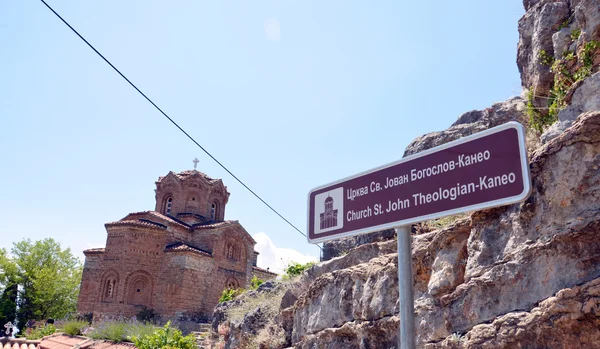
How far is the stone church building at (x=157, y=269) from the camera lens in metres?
23.8

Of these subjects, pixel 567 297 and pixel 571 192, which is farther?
pixel 571 192

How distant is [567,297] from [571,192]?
73 centimetres

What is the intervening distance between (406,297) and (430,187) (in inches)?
25.3

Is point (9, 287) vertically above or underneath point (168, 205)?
underneath

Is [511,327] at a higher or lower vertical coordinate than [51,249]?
lower

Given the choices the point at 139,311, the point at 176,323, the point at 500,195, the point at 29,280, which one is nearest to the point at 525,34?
the point at 500,195

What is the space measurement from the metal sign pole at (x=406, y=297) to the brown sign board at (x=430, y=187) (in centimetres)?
16

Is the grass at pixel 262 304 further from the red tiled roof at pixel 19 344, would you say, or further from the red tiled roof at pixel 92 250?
the red tiled roof at pixel 92 250

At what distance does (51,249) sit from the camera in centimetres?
4088

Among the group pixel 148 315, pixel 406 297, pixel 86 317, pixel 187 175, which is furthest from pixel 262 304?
pixel 187 175

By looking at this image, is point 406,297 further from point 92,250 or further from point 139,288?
point 92,250

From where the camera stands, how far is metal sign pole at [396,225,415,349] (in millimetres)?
2193

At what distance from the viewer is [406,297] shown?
7.45 ft

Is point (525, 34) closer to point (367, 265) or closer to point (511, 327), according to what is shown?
point (367, 265)
